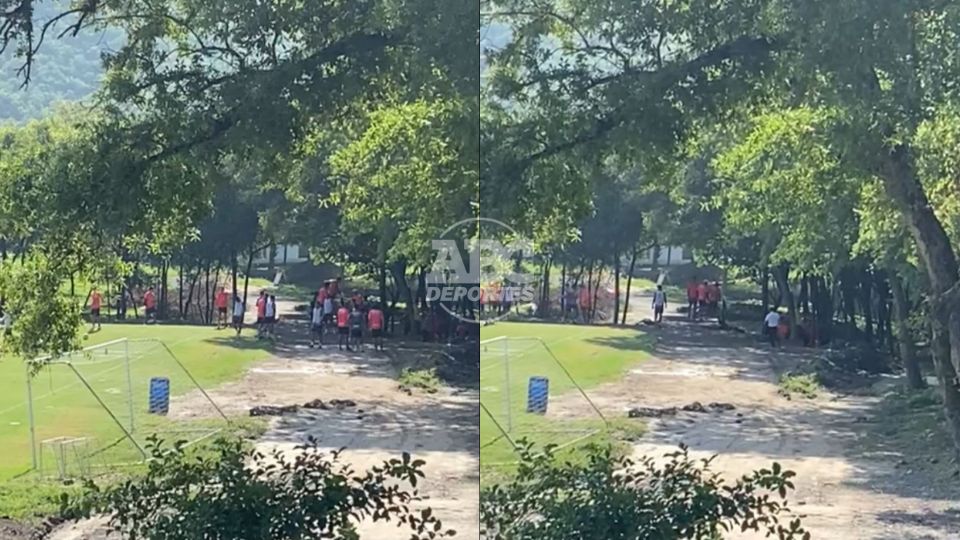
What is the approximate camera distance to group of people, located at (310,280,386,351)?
181 inches

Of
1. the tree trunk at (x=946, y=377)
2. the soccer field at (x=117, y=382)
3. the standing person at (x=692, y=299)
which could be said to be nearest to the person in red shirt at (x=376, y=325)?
the soccer field at (x=117, y=382)

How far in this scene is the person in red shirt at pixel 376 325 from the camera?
4605 mm

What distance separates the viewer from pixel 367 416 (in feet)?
15.2

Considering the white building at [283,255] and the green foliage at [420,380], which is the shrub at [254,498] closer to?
the green foliage at [420,380]

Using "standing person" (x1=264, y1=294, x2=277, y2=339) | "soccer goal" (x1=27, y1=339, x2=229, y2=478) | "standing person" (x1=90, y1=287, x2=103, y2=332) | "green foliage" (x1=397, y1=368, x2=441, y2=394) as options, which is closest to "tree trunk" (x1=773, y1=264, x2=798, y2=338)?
"green foliage" (x1=397, y1=368, x2=441, y2=394)

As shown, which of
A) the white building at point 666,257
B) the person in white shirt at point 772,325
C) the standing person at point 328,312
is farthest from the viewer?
the standing person at point 328,312

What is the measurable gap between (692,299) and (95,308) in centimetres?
206

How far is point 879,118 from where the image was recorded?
13.5 ft

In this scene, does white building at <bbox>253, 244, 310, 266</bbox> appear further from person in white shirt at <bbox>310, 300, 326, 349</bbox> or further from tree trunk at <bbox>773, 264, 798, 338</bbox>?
tree trunk at <bbox>773, 264, 798, 338</bbox>

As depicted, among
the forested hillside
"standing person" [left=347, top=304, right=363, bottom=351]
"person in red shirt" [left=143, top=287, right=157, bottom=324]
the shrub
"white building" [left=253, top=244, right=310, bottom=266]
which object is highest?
the forested hillside

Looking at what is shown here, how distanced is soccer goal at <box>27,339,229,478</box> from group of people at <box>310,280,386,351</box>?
1.55 ft

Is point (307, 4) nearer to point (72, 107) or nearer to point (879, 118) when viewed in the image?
point (72, 107)

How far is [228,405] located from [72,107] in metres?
1.14

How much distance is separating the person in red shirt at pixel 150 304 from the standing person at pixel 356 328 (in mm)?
697
